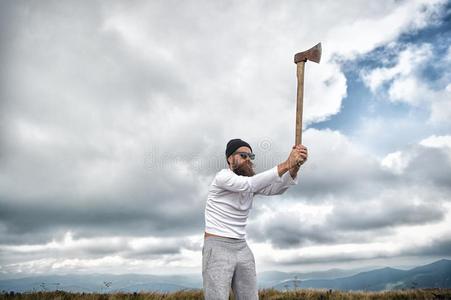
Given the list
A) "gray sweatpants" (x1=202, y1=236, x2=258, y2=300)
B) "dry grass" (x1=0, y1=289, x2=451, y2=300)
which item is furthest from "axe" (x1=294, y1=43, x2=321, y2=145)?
"dry grass" (x1=0, y1=289, x2=451, y2=300)

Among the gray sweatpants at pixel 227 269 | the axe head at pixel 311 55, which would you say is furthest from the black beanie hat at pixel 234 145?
the axe head at pixel 311 55

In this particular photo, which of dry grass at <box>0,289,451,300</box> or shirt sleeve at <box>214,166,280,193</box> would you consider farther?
A: dry grass at <box>0,289,451,300</box>

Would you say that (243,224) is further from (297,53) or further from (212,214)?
(297,53)

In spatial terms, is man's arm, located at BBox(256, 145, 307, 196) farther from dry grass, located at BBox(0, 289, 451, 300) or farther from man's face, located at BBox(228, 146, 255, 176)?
dry grass, located at BBox(0, 289, 451, 300)

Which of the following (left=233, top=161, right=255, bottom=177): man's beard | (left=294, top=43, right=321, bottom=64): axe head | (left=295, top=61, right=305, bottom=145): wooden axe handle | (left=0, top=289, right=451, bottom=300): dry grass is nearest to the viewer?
(left=295, top=61, right=305, bottom=145): wooden axe handle

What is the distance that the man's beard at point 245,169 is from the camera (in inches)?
193

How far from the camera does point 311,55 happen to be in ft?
17.2

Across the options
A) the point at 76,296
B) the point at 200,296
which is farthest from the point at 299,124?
the point at 76,296

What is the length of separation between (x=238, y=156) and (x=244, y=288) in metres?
1.63

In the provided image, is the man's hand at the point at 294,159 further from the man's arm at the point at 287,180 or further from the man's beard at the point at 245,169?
the man's beard at the point at 245,169

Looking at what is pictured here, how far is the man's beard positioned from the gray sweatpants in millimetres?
862

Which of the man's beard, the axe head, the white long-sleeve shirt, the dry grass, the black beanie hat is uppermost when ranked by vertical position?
the axe head

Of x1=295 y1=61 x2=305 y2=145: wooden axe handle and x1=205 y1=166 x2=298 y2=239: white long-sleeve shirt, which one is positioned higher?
x1=295 y1=61 x2=305 y2=145: wooden axe handle

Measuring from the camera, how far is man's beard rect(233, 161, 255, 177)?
4.90 meters
